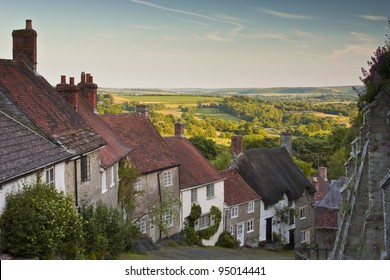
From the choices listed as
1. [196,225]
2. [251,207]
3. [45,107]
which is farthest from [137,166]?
[251,207]

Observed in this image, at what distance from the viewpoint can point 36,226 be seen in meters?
9.22

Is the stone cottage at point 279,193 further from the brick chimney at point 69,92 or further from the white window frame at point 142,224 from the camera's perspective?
the brick chimney at point 69,92

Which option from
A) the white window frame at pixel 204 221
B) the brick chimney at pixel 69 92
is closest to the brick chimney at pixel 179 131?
the white window frame at pixel 204 221

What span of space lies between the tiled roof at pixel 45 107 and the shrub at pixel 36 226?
7.03 ft

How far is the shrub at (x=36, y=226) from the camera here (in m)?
9.03

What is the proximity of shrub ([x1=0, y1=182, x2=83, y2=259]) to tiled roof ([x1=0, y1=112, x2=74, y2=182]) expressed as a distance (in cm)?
39

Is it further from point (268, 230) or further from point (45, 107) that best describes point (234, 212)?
point (45, 107)

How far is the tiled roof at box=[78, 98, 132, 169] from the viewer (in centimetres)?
1481

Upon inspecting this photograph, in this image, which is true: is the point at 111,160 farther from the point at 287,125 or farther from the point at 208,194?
the point at 208,194

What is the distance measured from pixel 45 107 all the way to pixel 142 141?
23.0ft

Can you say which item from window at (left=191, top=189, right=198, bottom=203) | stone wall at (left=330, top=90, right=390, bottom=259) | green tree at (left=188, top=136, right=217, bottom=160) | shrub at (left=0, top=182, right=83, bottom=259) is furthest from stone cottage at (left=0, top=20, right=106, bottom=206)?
green tree at (left=188, top=136, right=217, bottom=160)

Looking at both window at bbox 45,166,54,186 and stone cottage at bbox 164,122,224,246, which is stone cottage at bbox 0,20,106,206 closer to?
window at bbox 45,166,54,186

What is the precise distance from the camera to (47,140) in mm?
11125
